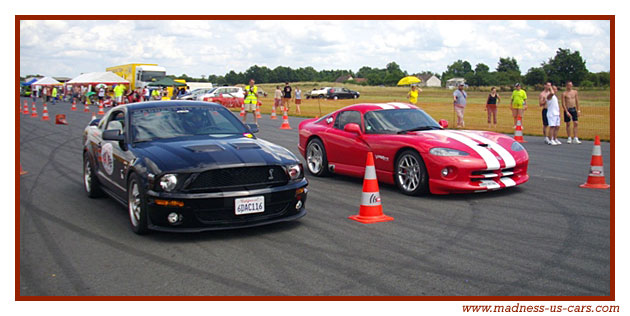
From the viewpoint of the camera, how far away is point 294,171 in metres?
6.62

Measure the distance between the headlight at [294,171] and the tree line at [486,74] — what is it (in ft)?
98.2

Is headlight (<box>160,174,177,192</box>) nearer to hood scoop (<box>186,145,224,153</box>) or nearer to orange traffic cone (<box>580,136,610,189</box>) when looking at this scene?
hood scoop (<box>186,145,224,153</box>)

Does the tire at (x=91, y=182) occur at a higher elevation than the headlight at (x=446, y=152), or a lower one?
lower

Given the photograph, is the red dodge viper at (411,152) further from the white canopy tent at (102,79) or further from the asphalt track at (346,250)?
the white canopy tent at (102,79)

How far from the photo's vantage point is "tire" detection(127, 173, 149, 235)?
20.0 feet

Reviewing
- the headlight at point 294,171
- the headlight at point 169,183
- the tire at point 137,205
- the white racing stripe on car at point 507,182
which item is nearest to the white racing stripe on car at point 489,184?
the white racing stripe on car at point 507,182

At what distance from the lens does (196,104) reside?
7816 millimetres

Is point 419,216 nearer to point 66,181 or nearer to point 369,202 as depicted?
point 369,202

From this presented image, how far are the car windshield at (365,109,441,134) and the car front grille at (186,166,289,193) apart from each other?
10.6 feet

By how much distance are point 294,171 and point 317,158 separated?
3809 mm

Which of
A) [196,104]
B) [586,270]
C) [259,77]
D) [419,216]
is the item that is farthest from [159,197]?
[259,77]

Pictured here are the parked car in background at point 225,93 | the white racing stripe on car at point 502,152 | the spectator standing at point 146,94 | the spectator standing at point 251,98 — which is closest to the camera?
the white racing stripe on car at point 502,152

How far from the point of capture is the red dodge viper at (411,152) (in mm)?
8125

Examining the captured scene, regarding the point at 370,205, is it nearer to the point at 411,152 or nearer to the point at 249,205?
the point at 249,205
